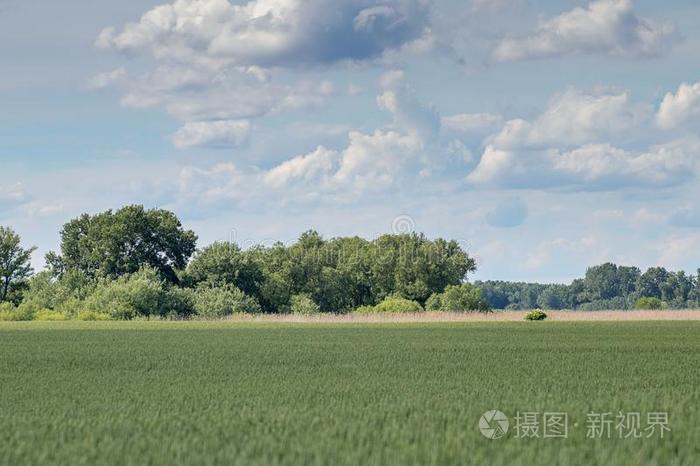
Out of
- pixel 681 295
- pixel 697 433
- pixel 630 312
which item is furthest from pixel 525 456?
pixel 681 295

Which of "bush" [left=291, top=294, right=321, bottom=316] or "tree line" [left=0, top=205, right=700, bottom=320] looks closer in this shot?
"tree line" [left=0, top=205, right=700, bottom=320]

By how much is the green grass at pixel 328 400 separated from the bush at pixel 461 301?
6190cm

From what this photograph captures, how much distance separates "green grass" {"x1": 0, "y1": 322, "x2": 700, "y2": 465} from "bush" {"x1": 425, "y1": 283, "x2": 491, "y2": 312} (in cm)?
6190

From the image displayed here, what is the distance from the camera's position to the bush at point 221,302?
8869cm

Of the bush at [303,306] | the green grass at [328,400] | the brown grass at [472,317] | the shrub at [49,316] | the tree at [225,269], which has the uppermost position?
the tree at [225,269]

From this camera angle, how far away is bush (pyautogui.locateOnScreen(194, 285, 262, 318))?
88688mm

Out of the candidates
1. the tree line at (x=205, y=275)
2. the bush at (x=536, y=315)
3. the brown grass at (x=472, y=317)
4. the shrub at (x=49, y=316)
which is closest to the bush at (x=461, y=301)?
the tree line at (x=205, y=275)

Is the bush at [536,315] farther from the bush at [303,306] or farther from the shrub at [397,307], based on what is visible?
the bush at [303,306]

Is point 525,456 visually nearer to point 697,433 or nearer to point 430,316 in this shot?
point 697,433

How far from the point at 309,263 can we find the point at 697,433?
9900 centimetres

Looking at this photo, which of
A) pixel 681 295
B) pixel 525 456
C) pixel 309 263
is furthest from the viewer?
pixel 681 295

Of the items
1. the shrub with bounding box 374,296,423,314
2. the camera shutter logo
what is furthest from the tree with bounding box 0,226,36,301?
the camera shutter logo

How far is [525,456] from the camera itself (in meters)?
11.5

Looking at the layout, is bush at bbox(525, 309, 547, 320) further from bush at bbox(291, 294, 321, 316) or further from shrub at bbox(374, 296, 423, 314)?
bush at bbox(291, 294, 321, 316)
